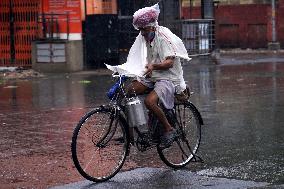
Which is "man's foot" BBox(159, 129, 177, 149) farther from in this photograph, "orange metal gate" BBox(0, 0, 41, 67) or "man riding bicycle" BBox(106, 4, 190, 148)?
"orange metal gate" BBox(0, 0, 41, 67)

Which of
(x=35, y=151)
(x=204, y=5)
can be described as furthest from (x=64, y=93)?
(x=204, y=5)

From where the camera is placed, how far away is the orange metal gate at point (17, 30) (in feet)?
75.2

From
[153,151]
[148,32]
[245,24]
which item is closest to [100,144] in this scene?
[148,32]

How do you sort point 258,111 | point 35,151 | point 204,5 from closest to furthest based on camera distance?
point 35,151
point 258,111
point 204,5

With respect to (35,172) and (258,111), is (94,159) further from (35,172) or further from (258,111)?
(258,111)

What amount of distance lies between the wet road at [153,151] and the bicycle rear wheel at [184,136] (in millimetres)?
128

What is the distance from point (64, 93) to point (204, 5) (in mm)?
11148

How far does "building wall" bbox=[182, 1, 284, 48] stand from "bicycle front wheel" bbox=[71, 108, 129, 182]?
90.9 ft

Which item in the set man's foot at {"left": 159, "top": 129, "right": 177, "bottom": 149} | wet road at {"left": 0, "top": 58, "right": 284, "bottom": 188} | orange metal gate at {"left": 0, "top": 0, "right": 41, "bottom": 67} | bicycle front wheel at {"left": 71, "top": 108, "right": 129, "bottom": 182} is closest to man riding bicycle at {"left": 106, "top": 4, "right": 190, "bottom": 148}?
man's foot at {"left": 159, "top": 129, "right": 177, "bottom": 149}

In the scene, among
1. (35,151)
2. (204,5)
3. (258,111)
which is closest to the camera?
(35,151)

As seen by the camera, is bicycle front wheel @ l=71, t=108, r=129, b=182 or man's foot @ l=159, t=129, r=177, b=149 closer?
bicycle front wheel @ l=71, t=108, r=129, b=182

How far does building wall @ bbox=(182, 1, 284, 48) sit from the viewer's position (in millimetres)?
35172

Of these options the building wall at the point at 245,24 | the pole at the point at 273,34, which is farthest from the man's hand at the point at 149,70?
the building wall at the point at 245,24

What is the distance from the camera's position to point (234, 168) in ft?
25.5
